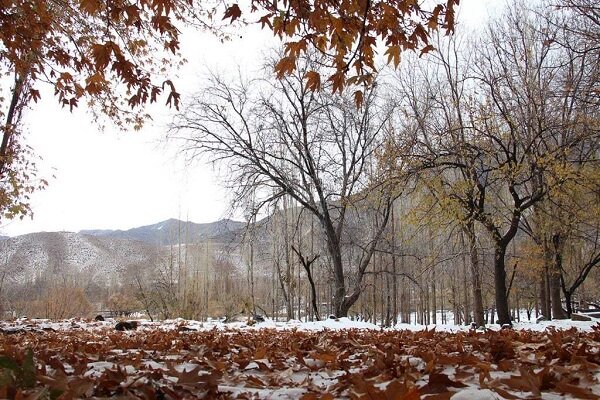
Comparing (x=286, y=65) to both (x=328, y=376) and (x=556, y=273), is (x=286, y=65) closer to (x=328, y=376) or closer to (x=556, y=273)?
(x=328, y=376)

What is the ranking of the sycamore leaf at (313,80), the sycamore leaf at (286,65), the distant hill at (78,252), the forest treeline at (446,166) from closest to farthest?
the sycamore leaf at (313,80), the sycamore leaf at (286,65), the forest treeline at (446,166), the distant hill at (78,252)

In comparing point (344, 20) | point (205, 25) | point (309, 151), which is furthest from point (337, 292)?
point (344, 20)

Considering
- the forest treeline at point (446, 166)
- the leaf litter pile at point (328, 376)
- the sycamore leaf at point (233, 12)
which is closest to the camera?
the leaf litter pile at point (328, 376)

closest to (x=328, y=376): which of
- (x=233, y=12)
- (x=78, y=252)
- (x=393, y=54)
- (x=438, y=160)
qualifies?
(x=393, y=54)

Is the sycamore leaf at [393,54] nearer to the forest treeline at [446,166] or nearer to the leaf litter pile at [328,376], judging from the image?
the leaf litter pile at [328,376]

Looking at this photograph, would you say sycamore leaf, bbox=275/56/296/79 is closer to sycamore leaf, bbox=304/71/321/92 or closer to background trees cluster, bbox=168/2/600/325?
sycamore leaf, bbox=304/71/321/92

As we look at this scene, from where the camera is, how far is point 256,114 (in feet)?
46.2

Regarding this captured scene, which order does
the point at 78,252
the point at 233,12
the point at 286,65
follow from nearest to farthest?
the point at 286,65, the point at 233,12, the point at 78,252

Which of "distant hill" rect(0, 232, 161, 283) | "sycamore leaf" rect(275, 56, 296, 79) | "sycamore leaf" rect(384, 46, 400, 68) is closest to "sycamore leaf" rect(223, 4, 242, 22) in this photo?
"sycamore leaf" rect(275, 56, 296, 79)

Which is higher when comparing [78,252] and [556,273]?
[556,273]

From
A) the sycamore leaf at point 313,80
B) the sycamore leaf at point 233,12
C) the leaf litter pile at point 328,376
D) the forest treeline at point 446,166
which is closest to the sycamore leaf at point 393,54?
the sycamore leaf at point 313,80

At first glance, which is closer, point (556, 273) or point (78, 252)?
point (556, 273)

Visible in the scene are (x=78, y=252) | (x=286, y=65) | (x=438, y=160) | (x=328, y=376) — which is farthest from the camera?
(x=78, y=252)

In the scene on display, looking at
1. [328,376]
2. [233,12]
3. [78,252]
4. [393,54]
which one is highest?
[233,12]
